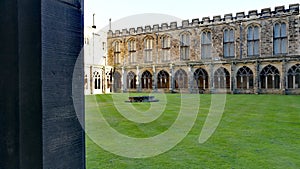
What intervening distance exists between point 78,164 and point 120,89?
26.8 m

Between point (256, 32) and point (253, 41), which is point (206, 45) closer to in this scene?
point (253, 41)

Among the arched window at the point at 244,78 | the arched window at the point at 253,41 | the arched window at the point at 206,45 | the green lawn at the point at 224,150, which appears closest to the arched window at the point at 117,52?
the arched window at the point at 206,45

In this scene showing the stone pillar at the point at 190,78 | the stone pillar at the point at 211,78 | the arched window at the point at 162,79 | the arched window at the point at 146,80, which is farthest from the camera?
the arched window at the point at 146,80

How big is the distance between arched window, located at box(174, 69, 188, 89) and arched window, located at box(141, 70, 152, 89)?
2.95 m

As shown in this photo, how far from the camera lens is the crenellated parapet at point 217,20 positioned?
20.7m

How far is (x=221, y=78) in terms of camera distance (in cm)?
2269

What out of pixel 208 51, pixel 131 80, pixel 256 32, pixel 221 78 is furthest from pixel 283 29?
pixel 131 80

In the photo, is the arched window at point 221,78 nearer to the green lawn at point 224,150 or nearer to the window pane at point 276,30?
the window pane at point 276,30

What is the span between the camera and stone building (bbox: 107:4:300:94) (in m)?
20.6

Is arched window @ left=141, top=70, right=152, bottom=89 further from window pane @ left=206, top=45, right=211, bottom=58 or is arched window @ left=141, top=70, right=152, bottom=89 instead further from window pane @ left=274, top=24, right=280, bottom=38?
window pane @ left=274, top=24, right=280, bottom=38

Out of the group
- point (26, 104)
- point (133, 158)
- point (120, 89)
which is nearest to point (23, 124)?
point (26, 104)

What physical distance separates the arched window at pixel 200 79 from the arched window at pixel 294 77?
6623 mm

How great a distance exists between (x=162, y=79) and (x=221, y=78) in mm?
5868

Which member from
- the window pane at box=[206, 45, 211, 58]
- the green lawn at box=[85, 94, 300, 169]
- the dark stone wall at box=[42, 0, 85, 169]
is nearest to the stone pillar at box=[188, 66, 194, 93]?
the window pane at box=[206, 45, 211, 58]
